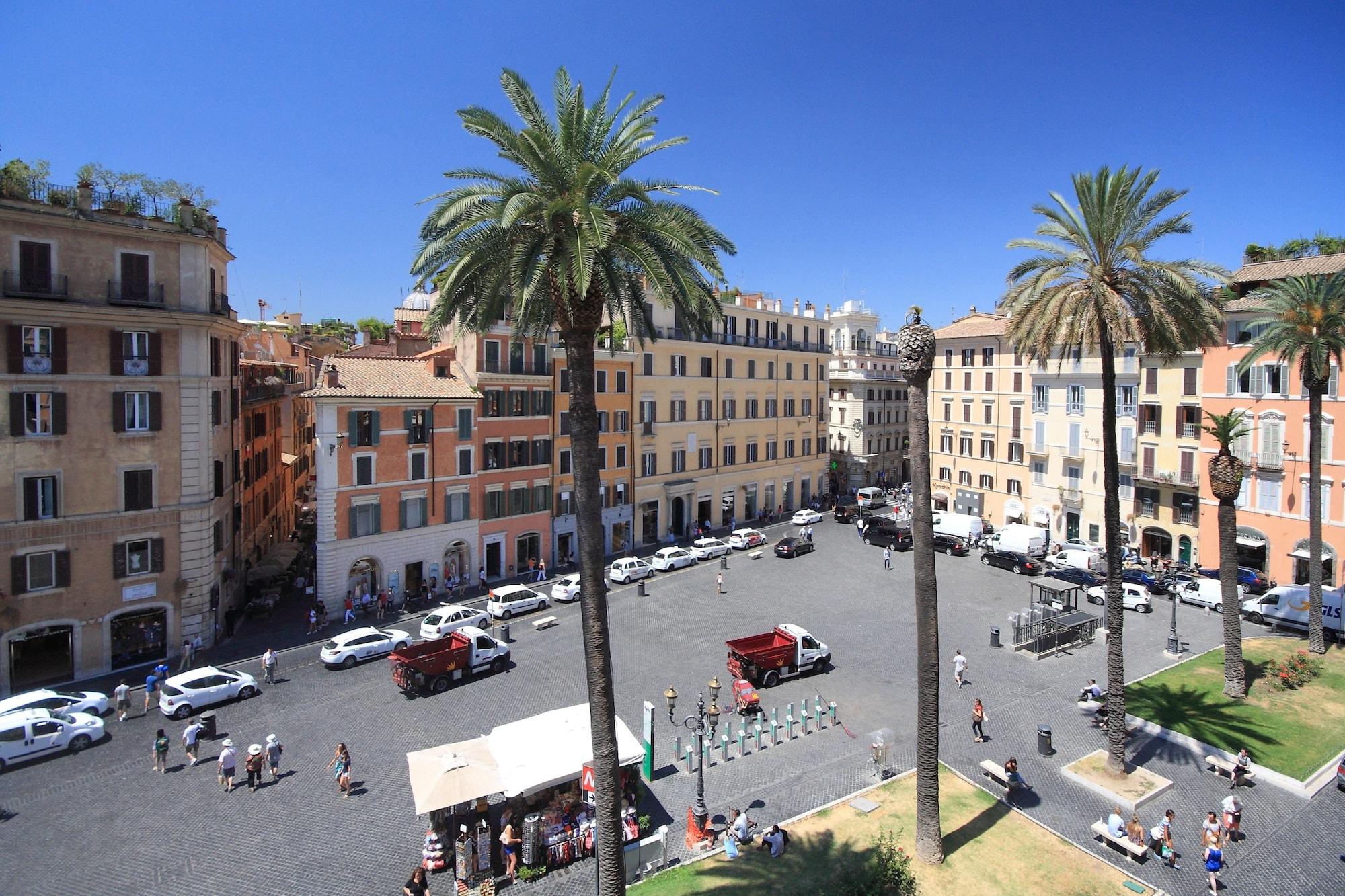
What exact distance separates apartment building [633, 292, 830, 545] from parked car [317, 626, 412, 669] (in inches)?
837

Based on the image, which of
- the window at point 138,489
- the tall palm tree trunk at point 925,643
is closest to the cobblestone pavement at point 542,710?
the tall palm tree trunk at point 925,643

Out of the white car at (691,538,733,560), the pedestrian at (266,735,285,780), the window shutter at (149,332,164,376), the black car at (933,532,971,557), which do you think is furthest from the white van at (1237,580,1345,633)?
the window shutter at (149,332,164,376)

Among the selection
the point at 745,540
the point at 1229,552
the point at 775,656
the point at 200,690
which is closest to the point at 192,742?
the point at 200,690

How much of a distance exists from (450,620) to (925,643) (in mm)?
23014

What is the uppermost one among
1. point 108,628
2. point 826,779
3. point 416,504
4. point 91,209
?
point 91,209

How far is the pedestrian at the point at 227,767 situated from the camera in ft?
65.8

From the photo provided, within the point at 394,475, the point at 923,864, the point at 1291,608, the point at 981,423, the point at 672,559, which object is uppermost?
the point at 981,423

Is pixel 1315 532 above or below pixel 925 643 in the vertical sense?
above

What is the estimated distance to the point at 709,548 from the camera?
48.0m

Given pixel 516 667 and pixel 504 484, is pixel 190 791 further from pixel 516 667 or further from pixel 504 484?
pixel 504 484

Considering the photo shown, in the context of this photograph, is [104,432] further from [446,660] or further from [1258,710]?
[1258,710]

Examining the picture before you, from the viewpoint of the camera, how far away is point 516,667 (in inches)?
Answer: 1152

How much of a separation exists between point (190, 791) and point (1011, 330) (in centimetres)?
2820

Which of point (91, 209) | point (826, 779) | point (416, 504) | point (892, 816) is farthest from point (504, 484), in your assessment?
point (892, 816)
